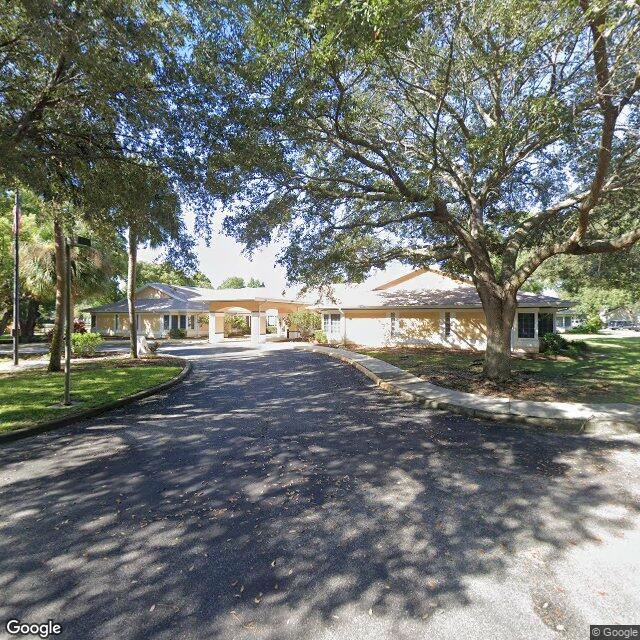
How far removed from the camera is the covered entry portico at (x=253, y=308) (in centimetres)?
2872

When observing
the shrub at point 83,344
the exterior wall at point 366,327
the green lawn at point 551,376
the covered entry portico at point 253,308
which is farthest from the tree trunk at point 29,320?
the green lawn at point 551,376

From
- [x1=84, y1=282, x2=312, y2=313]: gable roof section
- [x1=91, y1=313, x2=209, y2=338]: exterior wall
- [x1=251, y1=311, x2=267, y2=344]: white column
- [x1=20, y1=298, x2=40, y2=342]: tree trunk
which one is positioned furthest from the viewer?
[x1=91, y1=313, x2=209, y2=338]: exterior wall

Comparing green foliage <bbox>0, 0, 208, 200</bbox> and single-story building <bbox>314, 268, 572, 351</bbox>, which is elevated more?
green foliage <bbox>0, 0, 208, 200</bbox>

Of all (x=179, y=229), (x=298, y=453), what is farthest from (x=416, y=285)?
(x=298, y=453)

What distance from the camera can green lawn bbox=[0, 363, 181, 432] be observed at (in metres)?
7.11

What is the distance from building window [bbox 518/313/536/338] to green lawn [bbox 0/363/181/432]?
16.8 m

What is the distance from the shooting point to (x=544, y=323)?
20141 millimetres

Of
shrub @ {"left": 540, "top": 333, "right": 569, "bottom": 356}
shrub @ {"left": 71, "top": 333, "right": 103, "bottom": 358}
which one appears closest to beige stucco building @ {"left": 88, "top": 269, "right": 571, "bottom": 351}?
shrub @ {"left": 540, "top": 333, "right": 569, "bottom": 356}

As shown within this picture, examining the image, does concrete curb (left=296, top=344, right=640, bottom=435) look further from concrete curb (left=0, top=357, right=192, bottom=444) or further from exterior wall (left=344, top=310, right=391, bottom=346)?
exterior wall (left=344, top=310, right=391, bottom=346)

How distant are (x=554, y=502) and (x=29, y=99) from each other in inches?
411

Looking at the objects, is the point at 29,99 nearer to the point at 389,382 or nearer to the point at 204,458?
the point at 204,458

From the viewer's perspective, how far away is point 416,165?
33.3ft

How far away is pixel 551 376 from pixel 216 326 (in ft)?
87.1

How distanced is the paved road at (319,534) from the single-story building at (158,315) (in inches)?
1060
